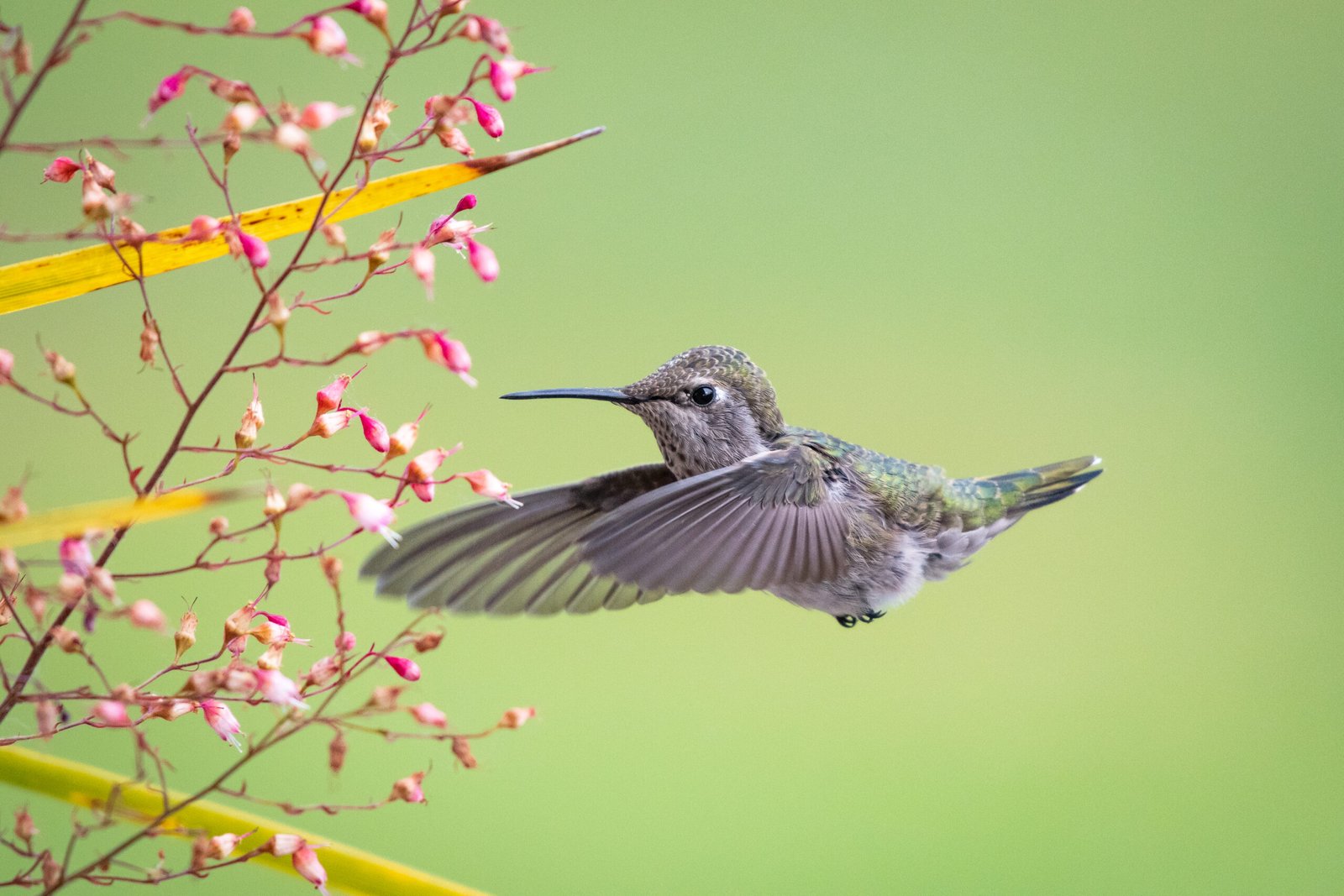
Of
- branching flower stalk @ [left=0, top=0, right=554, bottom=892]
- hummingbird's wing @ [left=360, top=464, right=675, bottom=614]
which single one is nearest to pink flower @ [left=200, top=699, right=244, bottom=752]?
branching flower stalk @ [left=0, top=0, right=554, bottom=892]

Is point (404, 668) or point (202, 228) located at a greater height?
point (202, 228)

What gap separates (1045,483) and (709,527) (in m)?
0.68

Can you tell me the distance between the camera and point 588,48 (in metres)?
3.28

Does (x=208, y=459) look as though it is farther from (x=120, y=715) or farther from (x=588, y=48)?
(x=120, y=715)

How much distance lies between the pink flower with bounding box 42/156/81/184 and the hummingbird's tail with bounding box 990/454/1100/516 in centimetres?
118

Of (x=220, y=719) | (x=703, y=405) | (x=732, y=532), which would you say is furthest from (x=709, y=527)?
(x=220, y=719)

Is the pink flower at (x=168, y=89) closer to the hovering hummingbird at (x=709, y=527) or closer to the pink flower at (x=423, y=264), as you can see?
the pink flower at (x=423, y=264)

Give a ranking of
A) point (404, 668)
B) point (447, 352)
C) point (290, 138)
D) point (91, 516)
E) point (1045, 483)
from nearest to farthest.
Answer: point (91, 516) → point (290, 138) → point (447, 352) → point (404, 668) → point (1045, 483)

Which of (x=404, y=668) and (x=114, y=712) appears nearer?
(x=114, y=712)

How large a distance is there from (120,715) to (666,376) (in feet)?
2.38

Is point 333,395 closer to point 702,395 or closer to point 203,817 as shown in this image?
point 203,817

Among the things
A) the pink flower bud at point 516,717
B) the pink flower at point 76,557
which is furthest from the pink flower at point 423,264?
the pink flower bud at point 516,717

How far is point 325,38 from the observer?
62 centimetres

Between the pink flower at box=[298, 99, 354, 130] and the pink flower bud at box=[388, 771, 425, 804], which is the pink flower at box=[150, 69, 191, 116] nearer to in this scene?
the pink flower at box=[298, 99, 354, 130]
